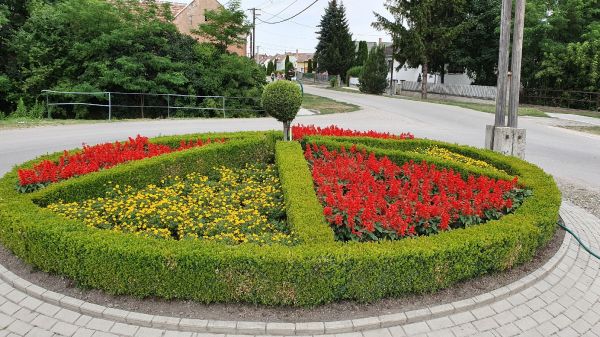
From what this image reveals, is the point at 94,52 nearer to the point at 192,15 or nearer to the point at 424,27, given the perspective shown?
the point at 192,15

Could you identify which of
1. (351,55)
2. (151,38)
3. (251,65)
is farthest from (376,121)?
(351,55)

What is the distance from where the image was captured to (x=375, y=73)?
37438 millimetres

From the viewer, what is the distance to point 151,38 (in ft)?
67.0

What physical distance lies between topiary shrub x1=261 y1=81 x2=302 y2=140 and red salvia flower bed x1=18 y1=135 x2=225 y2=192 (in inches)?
53.8

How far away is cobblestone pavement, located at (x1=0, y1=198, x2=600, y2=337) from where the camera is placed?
3.63 metres

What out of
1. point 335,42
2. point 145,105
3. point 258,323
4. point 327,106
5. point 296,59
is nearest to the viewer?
point 258,323

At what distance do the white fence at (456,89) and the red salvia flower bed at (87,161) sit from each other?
2674 centimetres

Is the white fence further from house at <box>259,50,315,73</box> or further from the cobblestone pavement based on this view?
house at <box>259,50,315,73</box>

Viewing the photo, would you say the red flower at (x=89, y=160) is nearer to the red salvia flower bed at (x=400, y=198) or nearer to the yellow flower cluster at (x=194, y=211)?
the yellow flower cluster at (x=194, y=211)

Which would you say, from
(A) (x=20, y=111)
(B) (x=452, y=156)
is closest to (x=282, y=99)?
(B) (x=452, y=156)

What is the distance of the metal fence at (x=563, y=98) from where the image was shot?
25672 millimetres

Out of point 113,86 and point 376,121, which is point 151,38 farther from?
point 376,121

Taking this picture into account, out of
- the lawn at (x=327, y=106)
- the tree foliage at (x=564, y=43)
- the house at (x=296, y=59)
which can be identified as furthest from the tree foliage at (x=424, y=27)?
the house at (x=296, y=59)

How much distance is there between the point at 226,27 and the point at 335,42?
30.8m
